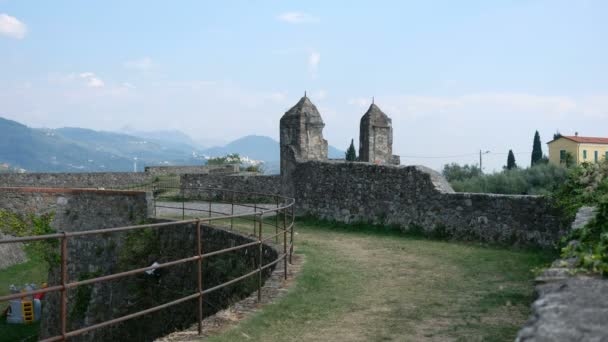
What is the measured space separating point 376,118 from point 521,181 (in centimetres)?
1238

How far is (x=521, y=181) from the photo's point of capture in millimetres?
27953

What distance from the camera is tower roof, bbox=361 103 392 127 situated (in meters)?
18.8

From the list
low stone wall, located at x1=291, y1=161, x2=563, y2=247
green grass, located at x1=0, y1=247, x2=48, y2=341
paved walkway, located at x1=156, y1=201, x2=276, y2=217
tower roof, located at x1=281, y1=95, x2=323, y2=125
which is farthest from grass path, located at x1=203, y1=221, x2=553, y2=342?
green grass, located at x1=0, y1=247, x2=48, y2=341

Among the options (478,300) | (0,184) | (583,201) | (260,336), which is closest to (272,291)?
(260,336)

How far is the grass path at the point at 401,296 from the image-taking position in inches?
226

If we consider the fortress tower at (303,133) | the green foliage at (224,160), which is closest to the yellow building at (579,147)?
the fortress tower at (303,133)

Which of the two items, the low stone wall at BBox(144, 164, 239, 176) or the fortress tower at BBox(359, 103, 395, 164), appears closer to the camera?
the fortress tower at BBox(359, 103, 395, 164)

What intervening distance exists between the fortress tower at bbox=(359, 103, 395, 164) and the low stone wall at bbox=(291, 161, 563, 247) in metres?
3.28

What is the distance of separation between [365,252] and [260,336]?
5.45m

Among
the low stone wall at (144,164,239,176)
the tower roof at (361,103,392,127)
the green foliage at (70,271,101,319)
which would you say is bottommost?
the green foliage at (70,271,101,319)

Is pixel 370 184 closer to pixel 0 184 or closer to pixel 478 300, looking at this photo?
pixel 478 300

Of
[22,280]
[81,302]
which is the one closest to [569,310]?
[81,302]

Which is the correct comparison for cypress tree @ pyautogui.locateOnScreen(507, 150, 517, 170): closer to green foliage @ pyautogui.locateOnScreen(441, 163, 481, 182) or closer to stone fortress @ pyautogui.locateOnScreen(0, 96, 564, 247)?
green foliage @ pyautogui.locateOnScreen(441, 163, 481, 182)

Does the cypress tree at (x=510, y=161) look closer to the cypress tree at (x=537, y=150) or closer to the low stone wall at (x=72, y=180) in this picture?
the cypress tree at (x=537, y=150)
